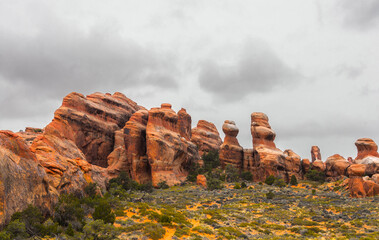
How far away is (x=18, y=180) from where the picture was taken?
62.9 ft

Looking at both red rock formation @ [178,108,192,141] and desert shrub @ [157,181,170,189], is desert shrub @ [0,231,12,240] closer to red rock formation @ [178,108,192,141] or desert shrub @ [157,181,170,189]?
desert shrub @ [157,181,170,189]

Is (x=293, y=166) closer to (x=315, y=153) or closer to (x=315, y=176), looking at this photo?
(x=315, y=176)

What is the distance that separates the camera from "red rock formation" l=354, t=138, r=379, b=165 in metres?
76.2

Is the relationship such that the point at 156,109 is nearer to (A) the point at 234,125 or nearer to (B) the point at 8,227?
(A) the point at 234,125

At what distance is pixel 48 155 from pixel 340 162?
75309 mm

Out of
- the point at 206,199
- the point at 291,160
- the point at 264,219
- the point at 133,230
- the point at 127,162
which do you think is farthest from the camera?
the point at 291,160

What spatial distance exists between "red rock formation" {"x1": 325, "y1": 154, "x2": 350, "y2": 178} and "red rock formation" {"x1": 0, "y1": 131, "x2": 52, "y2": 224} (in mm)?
76035

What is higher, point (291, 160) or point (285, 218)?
point (291, 160)

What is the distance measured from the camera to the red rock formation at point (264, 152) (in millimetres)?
75062

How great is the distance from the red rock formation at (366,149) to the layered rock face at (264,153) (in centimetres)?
2000


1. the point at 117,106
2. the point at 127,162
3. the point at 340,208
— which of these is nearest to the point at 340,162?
the point at 340,208

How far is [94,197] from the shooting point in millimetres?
29609

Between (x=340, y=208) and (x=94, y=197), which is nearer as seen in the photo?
(x=94, y=197)

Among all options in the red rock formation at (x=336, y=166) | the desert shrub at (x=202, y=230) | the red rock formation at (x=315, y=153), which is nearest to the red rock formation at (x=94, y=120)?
the desert shrub at (x=202, y=230)
